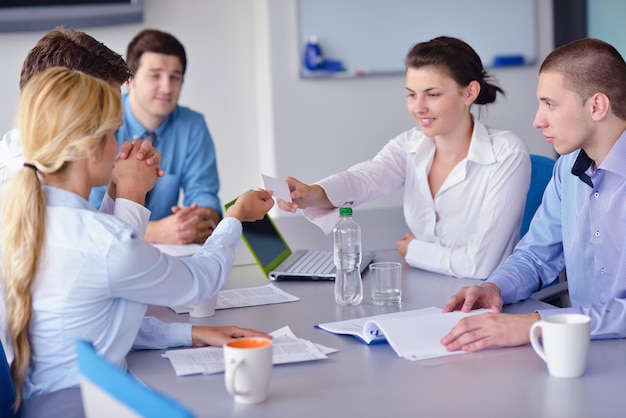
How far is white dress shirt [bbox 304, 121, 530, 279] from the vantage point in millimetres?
2369

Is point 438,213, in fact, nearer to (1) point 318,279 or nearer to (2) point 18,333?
(1) point 318,279

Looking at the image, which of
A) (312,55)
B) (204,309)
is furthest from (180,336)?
(312,55)

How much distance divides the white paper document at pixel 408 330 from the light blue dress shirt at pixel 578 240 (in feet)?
0.98

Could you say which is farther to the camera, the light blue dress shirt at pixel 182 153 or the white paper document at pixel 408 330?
the light blue dress shirt at pixel 182 153

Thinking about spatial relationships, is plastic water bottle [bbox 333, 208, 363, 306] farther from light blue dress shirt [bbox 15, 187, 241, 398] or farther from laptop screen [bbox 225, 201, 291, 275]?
light blue dress shirt [bbox 15, 187, 241, 398]

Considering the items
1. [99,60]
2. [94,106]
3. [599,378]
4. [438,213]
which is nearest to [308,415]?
[599,378]

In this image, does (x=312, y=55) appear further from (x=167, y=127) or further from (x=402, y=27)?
(x=167, y=127)

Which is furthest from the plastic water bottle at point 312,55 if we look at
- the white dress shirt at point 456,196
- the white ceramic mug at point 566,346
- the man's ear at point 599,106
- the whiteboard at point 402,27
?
the white ceramic mug at point 566,346

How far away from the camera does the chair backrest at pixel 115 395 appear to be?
90 cm

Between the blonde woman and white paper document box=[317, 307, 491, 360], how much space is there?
359mm

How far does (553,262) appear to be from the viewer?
2215 millimetres

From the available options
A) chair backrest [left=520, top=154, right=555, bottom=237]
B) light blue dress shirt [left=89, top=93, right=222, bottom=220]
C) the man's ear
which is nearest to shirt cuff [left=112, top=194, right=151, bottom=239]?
the man's ear

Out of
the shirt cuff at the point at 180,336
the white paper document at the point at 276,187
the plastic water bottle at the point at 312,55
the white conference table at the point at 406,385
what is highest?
the plastic water bottle at the point at 312,55

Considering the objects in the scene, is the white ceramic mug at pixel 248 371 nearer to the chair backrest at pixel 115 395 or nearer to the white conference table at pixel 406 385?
the white conference table at pixel 406 385
